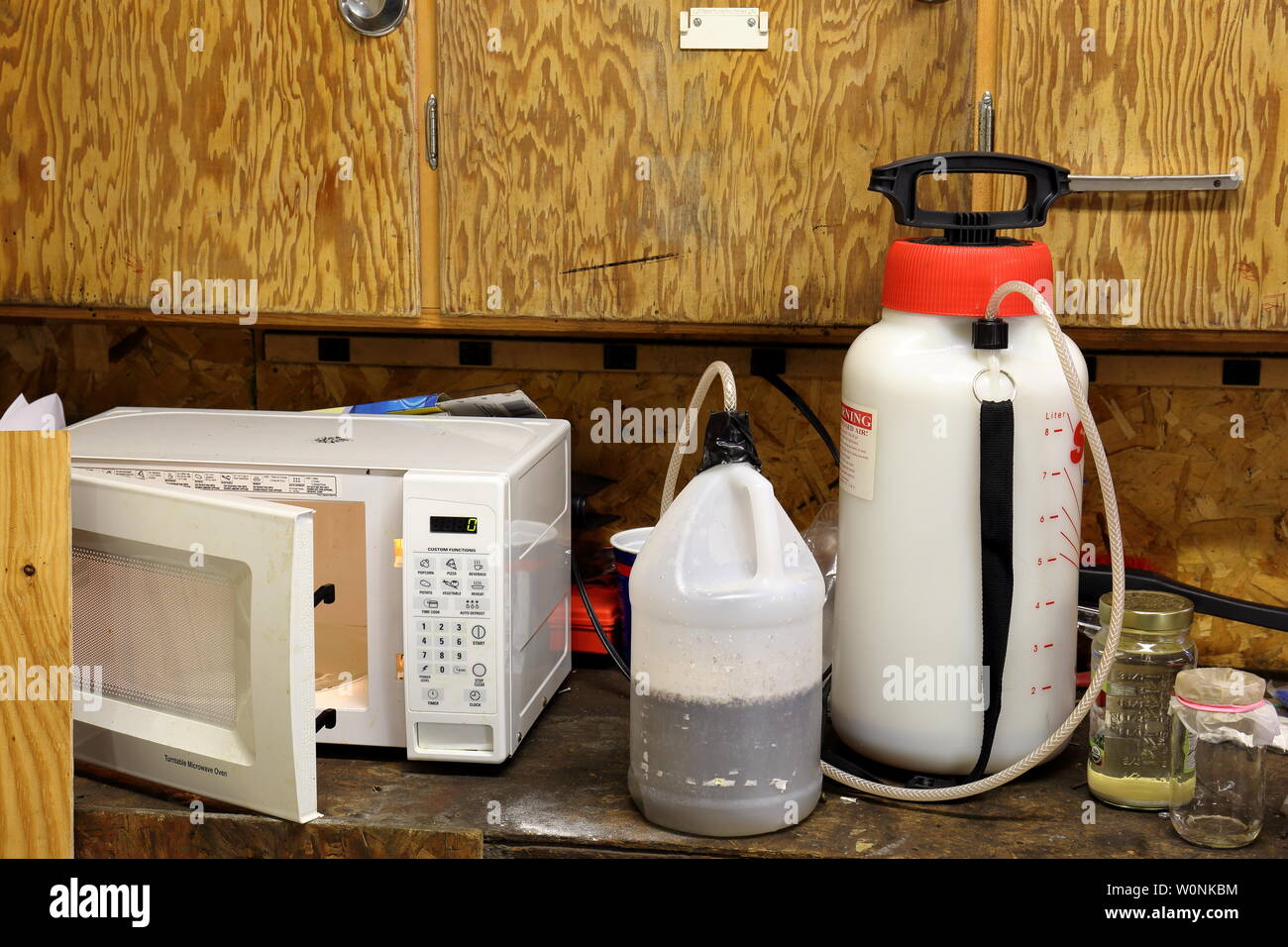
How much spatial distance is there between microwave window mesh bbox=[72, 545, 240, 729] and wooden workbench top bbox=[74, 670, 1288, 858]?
0.34ft

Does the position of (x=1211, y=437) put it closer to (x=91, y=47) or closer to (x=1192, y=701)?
(x=1192, y=701)

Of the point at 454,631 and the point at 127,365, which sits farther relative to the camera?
the point at 127,365

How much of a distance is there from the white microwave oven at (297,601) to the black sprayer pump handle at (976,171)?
452mm

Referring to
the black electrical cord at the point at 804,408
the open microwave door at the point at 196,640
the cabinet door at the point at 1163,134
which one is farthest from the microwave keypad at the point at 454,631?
the cabinet door at the point at 1163,134

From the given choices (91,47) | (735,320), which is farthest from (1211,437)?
(91,47)

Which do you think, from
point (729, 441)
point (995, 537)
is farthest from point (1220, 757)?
point (729, 441)

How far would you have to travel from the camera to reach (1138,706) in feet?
4.23

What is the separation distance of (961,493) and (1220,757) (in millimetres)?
337

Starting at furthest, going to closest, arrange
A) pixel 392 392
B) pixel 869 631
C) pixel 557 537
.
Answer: pixel 392 392 < pixel 557 537 < pixel 869 631

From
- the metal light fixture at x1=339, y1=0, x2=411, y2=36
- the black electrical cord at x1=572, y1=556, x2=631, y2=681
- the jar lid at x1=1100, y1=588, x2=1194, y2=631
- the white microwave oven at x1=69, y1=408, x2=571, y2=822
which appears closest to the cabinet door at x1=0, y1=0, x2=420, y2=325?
the metal light fixture at x1=339, y1=0, x2=411, y2=36

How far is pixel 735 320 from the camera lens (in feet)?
4.71

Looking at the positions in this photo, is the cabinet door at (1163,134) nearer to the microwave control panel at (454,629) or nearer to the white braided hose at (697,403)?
the white braided hose at (697,403)

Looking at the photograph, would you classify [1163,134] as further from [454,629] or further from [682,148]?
[454,629]
